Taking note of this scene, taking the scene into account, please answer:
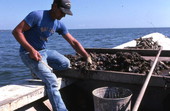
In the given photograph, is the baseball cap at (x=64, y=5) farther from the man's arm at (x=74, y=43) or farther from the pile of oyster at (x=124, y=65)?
the pile of oyster at (x=124, y=65)

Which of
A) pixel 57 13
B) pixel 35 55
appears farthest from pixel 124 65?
pixel 35 55

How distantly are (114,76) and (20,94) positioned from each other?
6.01ft

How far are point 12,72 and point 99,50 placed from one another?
8941 millimetres

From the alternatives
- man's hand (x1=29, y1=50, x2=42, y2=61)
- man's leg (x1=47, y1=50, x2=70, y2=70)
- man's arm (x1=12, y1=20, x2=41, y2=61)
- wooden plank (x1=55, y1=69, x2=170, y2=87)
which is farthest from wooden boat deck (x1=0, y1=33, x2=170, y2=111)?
man's arm (x1=12, y1=20, x2=41, y2=61)

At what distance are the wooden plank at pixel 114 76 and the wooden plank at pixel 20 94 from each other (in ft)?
1.14

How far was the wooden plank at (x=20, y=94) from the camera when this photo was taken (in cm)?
422

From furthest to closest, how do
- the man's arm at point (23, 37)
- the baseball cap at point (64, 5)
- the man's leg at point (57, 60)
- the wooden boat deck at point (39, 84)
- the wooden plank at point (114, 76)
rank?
the man's leg at point (57, 60) → the wooden plank at point (114, 76) → the baseball cap at point (64, 5) → the man's arm at point (23, 37) → the wooden boat deck at point (39, 84)

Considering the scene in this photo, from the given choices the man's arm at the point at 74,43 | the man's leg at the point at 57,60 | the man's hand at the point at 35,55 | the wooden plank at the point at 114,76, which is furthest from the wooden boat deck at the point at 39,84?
the man's hand at the point at 35,55

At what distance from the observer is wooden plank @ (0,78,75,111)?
422 cm

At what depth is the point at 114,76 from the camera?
5.22 meters

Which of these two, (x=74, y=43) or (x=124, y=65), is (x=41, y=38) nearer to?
(x=74, y=43)

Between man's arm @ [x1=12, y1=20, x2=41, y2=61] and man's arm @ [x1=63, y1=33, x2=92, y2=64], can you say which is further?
man's arm @ [x1=63, y1=33, x2=92, y2=64]

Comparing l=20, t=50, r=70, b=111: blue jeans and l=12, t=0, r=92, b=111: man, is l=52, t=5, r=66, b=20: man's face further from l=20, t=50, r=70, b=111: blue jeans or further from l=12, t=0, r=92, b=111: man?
l=20, t=50, r=70, b=111: blue jeans

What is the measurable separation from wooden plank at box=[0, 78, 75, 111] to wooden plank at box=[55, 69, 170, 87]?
0.35m
